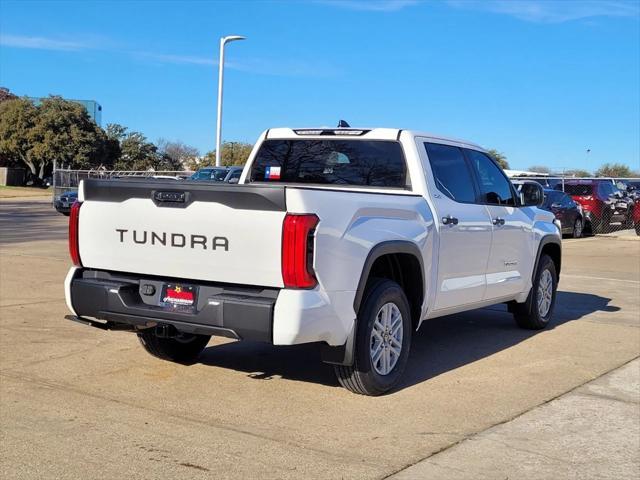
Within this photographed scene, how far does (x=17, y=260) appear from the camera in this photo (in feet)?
45.1

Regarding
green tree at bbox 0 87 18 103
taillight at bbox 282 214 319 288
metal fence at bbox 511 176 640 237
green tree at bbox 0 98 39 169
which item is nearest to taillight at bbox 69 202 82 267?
taillight at bbox 282 214 319 288

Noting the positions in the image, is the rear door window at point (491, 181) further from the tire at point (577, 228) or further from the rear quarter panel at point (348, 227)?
the tire at point (577, 228)

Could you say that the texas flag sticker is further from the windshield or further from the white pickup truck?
the windshield

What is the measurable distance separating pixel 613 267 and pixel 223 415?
525 inches

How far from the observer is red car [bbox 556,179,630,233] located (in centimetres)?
2608

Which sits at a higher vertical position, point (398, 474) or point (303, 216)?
point (303, 216)

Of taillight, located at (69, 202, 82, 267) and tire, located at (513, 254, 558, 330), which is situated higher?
taillight, located at (69, 202, 82, 267)

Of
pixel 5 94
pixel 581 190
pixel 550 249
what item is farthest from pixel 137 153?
pixel 550 249

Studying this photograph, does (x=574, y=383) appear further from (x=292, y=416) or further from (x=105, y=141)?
(x=105, y=141)

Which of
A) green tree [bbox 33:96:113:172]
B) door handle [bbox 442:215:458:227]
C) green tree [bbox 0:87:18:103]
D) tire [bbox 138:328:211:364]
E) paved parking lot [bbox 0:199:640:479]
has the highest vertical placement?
green tree [bbox 0:87:18:103]

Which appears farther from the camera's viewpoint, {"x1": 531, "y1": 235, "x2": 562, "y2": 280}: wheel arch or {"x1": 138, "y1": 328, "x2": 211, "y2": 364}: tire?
{"x1": 531, "y1": 235, "x2": 562, "y2": 280}: wheel arch

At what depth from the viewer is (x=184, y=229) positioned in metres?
5.33

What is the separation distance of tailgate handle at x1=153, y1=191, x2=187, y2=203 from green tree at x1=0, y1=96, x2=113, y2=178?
2081 inches

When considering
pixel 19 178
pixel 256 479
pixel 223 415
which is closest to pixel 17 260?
pixel 223 415
